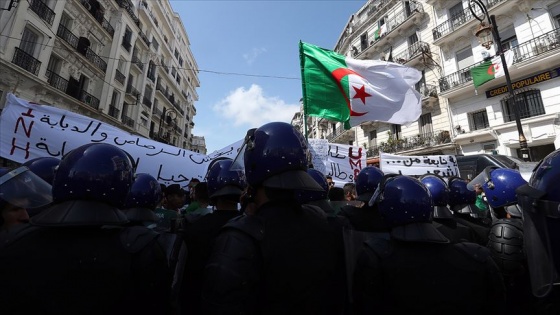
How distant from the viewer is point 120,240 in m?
1.20

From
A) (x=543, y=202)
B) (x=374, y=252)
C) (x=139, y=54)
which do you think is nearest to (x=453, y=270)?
(x=374, y=252)

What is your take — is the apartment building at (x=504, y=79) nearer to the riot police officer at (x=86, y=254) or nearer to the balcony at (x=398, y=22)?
the balcony at (x=398, y=22)

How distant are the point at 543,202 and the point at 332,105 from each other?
4851 millimetres

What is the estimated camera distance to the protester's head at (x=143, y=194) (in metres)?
2.45

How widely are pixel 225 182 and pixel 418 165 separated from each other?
7521 mm

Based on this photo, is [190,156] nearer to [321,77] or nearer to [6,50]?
[321,77]

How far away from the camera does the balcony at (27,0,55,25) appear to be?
12.9 m

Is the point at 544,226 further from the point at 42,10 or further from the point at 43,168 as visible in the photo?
the point at 42,10

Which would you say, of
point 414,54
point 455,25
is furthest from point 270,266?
point 414,54

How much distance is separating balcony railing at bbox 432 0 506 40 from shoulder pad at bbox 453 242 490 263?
1816cm

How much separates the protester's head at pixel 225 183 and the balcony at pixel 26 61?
49.5 ft

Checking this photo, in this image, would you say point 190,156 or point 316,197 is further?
point 190,156

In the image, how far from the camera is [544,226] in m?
1.14

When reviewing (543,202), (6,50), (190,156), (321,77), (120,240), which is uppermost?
(6,50)
